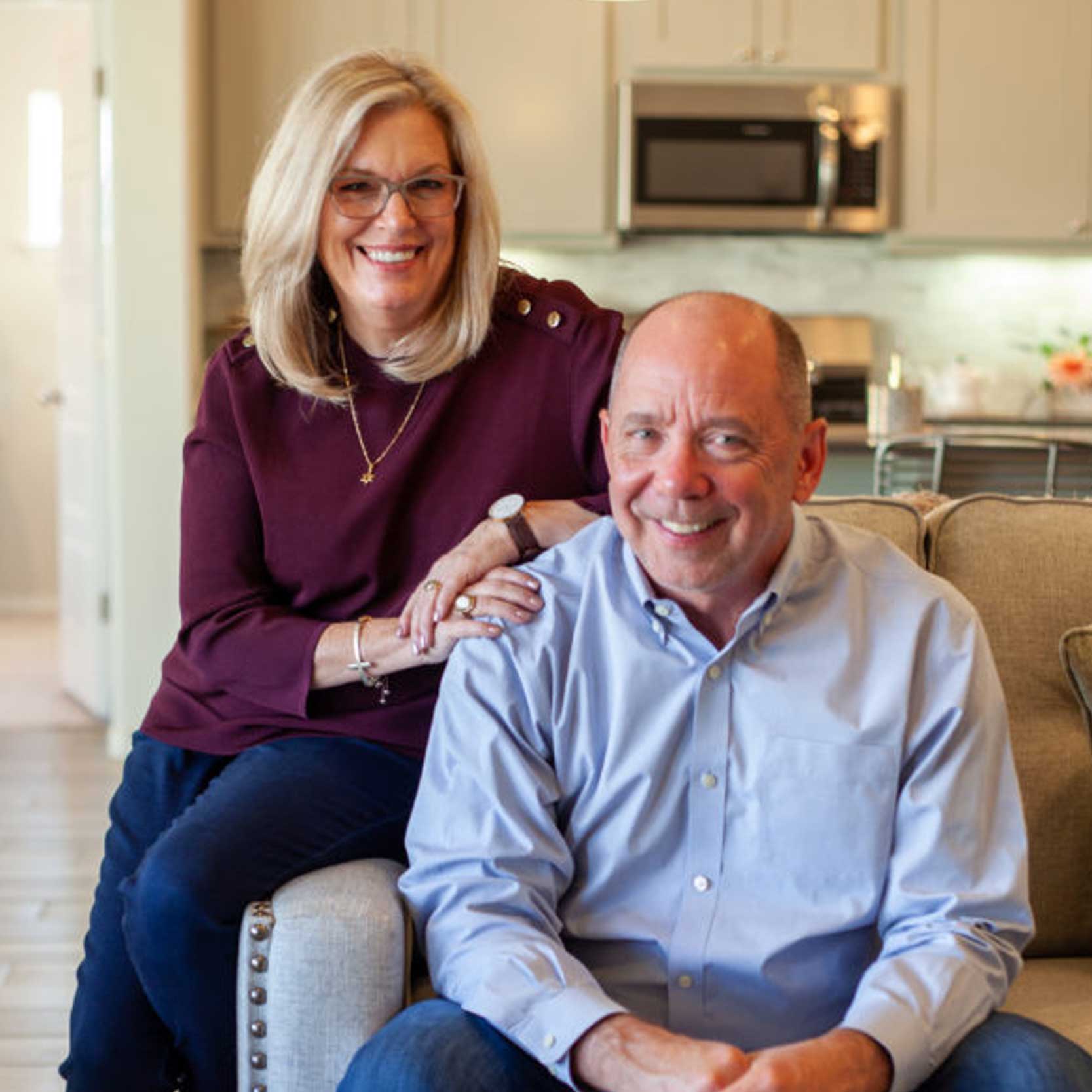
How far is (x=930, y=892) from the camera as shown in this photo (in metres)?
1.62

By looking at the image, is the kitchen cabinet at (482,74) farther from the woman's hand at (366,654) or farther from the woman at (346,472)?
the woman's hand at (366,654)

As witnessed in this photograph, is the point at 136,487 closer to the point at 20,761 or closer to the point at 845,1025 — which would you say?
the point at 20,761

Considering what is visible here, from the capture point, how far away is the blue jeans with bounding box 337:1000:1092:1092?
1490 millimetres

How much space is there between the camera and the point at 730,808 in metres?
1.67

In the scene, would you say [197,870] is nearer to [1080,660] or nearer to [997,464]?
[1080,660]

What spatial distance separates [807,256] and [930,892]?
167 inches

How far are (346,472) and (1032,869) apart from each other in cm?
90

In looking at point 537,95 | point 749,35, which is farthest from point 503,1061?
point 749,35

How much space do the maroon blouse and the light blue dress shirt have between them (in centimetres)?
27

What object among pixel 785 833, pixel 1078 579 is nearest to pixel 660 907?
pixel 785 833

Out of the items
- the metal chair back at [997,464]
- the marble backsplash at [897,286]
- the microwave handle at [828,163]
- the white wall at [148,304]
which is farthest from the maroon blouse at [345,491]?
the marble backsplash at [897,286]

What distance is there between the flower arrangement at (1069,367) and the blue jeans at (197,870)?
13.1ft

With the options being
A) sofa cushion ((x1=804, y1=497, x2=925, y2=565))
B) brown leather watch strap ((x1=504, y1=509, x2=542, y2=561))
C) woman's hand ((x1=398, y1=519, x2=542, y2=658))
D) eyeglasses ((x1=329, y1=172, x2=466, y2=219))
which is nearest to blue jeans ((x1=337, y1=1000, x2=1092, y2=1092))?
woman's hand ((x1=398, y1=519, x2=542, y2=658))

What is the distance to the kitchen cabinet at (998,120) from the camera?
526 centimetres
